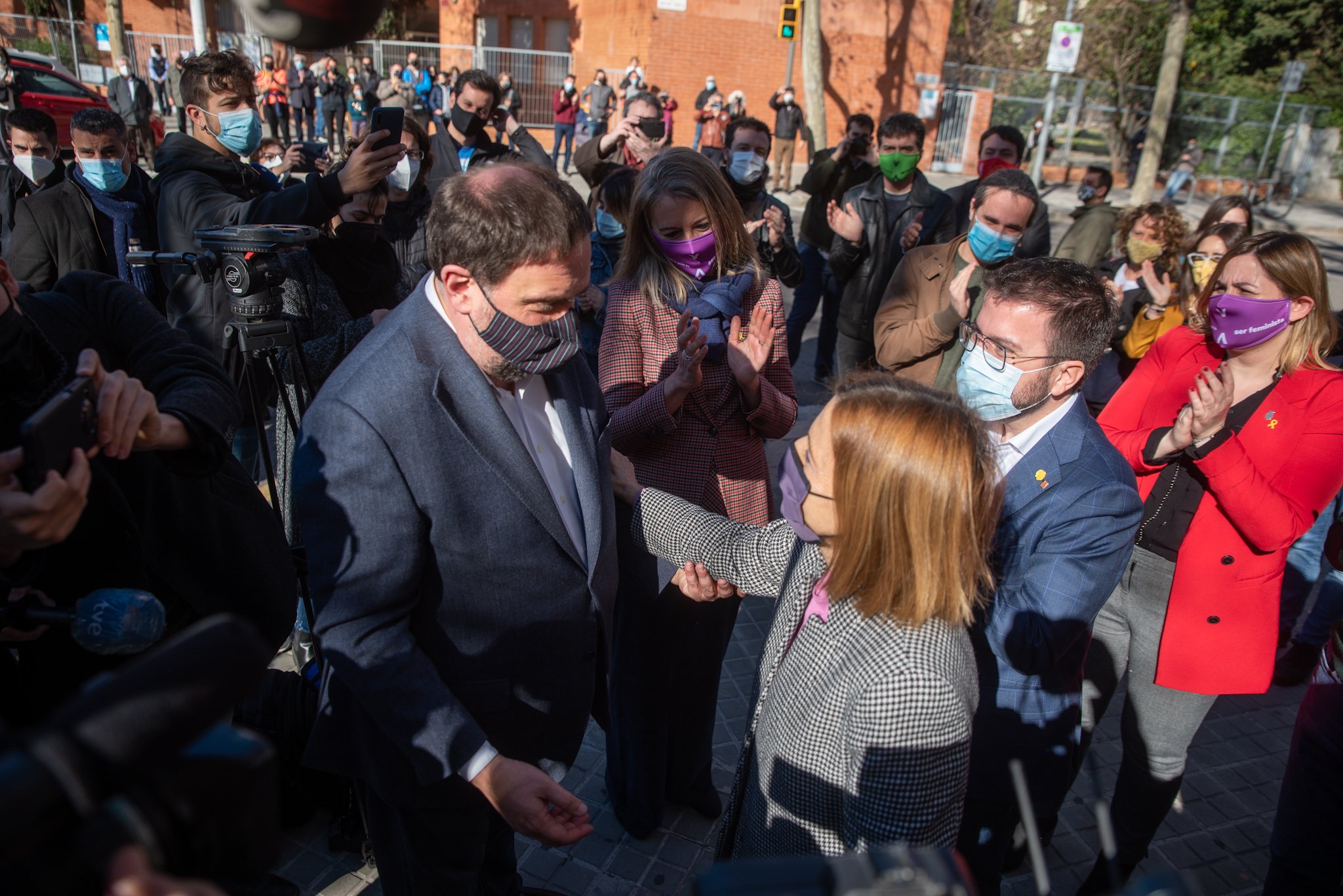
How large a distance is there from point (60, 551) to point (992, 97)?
23.2m

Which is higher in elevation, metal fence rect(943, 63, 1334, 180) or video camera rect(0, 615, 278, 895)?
metal fence rect(943, 63, 1334, 180)

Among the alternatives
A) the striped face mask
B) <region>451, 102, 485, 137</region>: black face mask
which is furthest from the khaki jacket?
<region>451, 102, 485, 137</region>: black face mask

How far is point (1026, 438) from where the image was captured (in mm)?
2076

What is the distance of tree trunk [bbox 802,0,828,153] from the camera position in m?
17.5

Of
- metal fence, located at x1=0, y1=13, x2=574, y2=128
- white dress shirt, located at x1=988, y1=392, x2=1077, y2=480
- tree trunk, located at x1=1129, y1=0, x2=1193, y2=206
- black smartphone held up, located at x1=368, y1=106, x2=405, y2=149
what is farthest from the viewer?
metal fence, located at x1=0, y1=13, x2=574, y2=128

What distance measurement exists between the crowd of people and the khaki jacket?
8cm

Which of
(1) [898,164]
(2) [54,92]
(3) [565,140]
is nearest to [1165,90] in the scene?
(3) [565,140]

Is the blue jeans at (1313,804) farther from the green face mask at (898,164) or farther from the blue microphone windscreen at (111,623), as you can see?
the green face mask at (898,164)

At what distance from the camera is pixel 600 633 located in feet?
6.60

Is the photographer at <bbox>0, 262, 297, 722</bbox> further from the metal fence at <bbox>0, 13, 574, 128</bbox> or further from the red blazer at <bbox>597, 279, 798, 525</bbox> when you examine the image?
the metal fence at <bbox>0, 13, 574, 128</bbox>

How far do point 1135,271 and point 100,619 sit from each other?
4856 mm

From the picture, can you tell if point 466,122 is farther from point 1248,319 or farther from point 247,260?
point 1248,319

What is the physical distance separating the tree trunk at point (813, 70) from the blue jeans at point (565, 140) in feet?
16.9

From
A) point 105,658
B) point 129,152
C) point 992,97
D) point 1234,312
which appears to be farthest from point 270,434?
point 992,97
